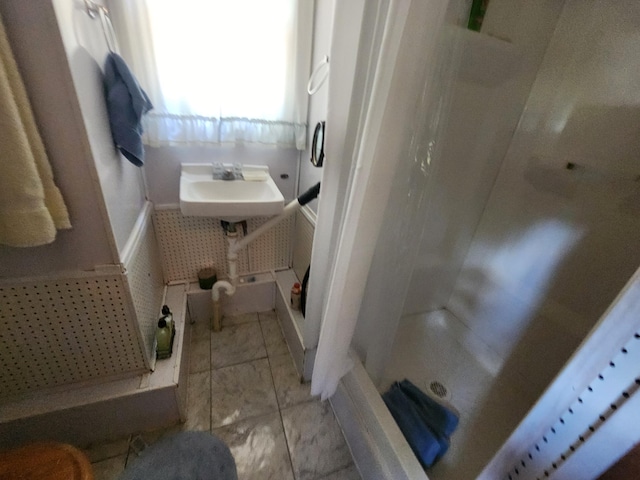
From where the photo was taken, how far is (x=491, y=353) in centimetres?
139

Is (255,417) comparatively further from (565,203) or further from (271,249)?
(565,203)

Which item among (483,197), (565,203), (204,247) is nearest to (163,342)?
(204,247)

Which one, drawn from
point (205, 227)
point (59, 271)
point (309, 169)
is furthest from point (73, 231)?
point (309, 169)

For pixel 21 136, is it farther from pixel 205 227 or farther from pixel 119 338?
pixel 205 227

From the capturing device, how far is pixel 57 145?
686 millimetres

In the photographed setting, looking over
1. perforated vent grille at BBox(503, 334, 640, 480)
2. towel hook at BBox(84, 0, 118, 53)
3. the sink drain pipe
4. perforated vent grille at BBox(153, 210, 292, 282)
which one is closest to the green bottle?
the sink drain pipe

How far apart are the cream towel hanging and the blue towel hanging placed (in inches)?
12.5

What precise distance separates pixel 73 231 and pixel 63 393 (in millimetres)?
708

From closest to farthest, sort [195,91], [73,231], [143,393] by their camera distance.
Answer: [73,231]
[143,393]
[195,91]

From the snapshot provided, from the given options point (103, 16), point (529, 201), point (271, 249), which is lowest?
point (271, 249)

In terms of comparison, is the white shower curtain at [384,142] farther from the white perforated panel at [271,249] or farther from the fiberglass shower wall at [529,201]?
the white perforated panel at [271,249]

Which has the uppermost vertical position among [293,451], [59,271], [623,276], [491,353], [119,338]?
[623,276]

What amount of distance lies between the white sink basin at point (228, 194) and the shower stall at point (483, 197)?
481 millimetres

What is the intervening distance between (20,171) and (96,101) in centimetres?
37
